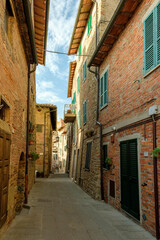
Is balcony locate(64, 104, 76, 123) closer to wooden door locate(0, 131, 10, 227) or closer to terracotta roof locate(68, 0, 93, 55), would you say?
terracotta roof locate(68, 0, 93, 55)

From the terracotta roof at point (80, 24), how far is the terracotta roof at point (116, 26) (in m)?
4.50

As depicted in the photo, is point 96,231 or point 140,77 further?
point 140,77

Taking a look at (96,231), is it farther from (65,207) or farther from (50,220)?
(65,207)

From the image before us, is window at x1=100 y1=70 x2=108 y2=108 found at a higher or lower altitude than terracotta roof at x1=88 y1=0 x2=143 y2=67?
lower

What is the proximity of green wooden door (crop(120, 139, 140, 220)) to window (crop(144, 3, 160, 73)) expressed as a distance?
83.6 inches

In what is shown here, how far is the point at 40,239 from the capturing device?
5.04 meters

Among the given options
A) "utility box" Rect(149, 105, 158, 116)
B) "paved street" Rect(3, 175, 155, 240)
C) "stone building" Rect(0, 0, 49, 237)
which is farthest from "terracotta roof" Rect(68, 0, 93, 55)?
"paved street" Rect(3, 175, 155, 240)

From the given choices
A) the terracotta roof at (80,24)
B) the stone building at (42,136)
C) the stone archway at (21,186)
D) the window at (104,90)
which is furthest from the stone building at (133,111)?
the stone building at (42,136)

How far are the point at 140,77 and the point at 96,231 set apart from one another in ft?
13.5

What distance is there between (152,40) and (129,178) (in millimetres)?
3816

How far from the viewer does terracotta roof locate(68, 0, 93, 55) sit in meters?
12.7

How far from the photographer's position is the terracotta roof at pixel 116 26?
256 inches

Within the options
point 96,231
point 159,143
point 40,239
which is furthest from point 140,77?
point 40,239

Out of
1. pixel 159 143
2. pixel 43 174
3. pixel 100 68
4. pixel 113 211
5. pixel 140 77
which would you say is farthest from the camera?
pixel 43 174
